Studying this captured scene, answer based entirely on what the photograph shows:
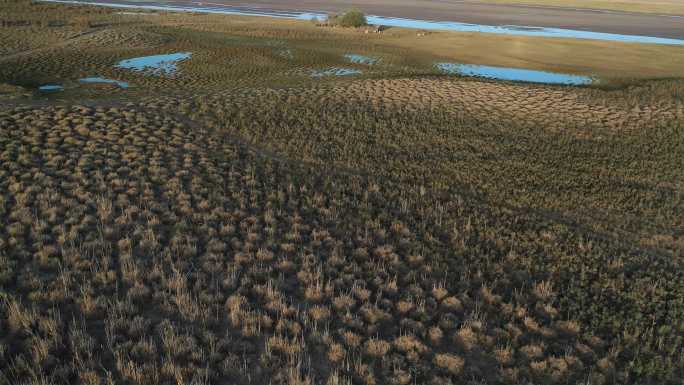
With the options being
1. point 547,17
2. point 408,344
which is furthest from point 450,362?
point 547,17

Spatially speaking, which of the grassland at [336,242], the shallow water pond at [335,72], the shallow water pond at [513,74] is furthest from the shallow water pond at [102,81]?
the shallow water pond at [513,74]

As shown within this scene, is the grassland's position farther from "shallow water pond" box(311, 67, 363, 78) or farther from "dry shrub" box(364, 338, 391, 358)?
"shallow water pond" box(311, 67, 363, 78)

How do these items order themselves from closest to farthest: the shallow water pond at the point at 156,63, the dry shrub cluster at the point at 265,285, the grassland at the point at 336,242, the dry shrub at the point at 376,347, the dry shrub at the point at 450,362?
the dry shrub cluster at the point at 265,285 → the dry shrub at the point at 450,362 → the grassland at the point at 336,242 → the dry shrub at the point at 376,347 → the shallow water pond at the point at 156,63

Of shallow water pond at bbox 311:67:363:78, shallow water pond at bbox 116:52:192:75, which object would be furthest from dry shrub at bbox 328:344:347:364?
shallow water pond at bbox 116:52:192:75

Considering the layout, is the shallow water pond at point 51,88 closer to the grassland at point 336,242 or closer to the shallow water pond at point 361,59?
the grassland at point 336,242

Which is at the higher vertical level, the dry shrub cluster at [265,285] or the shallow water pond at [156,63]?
the shallow water pond at [156,63]

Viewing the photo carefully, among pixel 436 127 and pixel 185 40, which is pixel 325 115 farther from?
pixel 185 40

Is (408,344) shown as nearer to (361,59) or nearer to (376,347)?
(376,347)

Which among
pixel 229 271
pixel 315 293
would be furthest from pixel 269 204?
pixel 315 293
